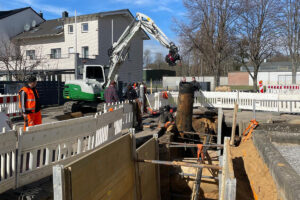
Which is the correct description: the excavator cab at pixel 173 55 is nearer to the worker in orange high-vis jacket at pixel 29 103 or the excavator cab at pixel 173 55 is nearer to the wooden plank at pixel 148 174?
the wooden plank at pixel 148 174

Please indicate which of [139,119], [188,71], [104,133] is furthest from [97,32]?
[188,71]

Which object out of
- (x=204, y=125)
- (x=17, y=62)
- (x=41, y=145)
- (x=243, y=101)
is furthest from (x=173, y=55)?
(x=17, y=62)

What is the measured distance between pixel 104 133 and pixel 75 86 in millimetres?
6130

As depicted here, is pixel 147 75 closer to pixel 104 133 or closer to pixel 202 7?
pixel 202 7

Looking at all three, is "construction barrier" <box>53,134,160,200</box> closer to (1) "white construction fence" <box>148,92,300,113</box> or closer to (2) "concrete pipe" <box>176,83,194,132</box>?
(2) "concrete pipe" <box>176,83,194,132</box>

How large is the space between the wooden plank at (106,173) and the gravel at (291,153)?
3324mm

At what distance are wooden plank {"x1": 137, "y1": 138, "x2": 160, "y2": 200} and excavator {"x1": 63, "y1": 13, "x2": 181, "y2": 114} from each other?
247 inches

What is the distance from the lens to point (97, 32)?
2806 cm

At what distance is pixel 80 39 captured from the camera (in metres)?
29.0

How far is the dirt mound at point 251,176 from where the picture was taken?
4.98 metres

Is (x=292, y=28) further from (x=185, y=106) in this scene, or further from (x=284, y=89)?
(x=185, y=106)

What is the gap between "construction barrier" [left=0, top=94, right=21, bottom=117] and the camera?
11383 mm

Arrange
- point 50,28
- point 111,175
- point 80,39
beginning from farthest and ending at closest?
point 50,28, point 80,39, point 111,175

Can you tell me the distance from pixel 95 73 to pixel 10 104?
405cm
